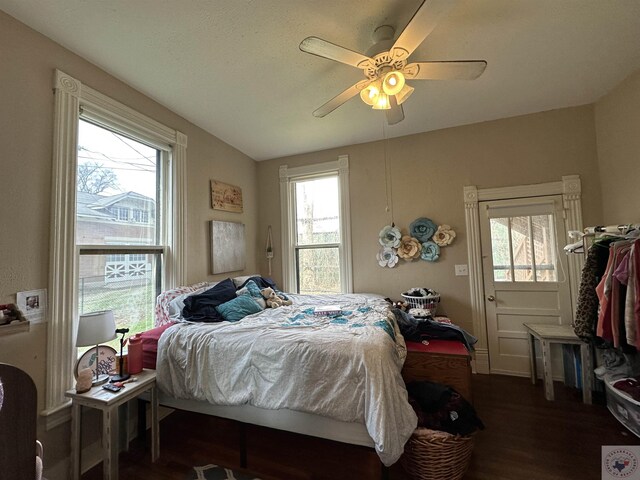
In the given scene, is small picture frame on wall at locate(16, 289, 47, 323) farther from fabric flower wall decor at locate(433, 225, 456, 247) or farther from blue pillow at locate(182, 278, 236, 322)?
fabric flower wall decor at locate(433, 225, 456, 247)

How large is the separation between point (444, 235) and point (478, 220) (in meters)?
0.40

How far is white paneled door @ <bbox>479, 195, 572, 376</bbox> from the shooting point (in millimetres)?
2807

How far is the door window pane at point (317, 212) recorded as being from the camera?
3.72 meters

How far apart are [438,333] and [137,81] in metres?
3.22

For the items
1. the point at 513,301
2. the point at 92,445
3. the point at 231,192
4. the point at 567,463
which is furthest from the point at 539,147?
the point at 92,445

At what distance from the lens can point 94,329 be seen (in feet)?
5.27

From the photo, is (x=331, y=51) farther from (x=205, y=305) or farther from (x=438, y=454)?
(x=438, y=454)

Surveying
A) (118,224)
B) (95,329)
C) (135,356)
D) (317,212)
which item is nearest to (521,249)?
(317,212)

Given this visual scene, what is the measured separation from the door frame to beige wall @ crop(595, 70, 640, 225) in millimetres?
227

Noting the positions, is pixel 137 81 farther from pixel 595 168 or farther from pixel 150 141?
pixel 595 168

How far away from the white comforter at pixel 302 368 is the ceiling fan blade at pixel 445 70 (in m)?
1.69

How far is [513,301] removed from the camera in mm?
2926

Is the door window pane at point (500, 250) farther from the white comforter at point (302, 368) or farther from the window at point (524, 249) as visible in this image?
the white comforter at point (302, 368)

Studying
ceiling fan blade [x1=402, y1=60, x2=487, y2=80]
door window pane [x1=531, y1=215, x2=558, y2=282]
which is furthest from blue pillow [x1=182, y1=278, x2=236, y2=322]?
door window pane [x1=531, y1=215, x2=558, y2=282]
